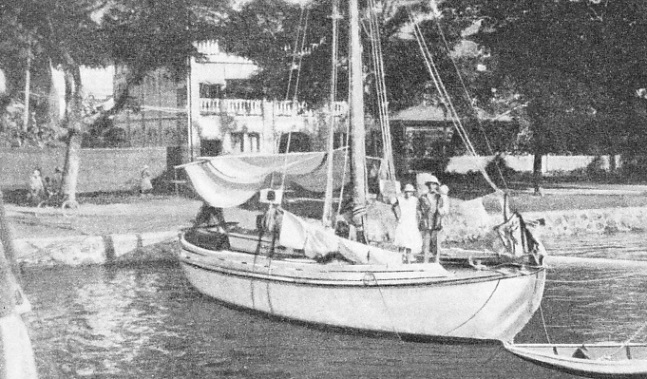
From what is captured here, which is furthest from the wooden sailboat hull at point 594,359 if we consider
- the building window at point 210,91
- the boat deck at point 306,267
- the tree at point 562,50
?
the building window at point 210,91

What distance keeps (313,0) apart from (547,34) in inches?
483

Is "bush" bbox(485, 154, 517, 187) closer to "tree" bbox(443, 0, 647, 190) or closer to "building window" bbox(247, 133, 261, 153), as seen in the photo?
"tree" bbox(443, 0, 647, 190)

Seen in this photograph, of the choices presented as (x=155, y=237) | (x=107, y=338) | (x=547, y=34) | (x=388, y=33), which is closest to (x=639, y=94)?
(x=547, y=34)

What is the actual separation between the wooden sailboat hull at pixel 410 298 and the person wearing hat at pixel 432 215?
0.89m

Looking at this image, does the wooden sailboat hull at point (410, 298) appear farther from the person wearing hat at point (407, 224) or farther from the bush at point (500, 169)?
the bush at point (500, 169)

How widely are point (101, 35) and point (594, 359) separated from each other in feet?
85.9

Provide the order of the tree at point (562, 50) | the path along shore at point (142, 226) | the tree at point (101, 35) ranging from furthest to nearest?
1. the tree at point (562, 50)
2. the tree at point (101, 35)
3. the path along shore at point (142, 226)

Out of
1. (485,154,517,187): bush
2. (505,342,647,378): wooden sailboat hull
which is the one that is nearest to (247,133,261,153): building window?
(485,154,517,187): bush

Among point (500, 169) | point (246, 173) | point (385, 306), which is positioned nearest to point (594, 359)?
point (385, 306)

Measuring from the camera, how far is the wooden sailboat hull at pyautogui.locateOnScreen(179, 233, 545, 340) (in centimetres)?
1544

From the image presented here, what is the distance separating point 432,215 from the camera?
726 inches

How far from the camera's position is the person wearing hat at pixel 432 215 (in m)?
18.3

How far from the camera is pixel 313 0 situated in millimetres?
38250

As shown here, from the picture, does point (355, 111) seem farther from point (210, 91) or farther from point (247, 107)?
point (210, 91)
